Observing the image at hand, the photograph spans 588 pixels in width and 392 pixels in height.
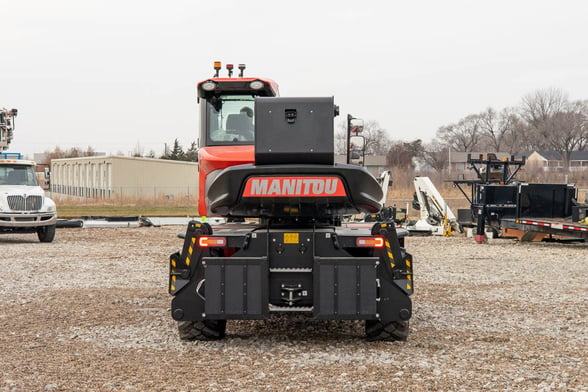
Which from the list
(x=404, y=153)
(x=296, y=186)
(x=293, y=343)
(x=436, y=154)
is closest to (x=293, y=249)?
(x=296, y=186)

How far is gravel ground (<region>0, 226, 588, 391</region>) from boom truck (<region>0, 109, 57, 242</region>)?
6.26m

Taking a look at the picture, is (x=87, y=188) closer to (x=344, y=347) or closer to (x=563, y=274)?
(x=563, y=274)

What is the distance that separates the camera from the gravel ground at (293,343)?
6.06 m

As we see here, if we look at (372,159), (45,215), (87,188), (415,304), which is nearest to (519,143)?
(372,159)

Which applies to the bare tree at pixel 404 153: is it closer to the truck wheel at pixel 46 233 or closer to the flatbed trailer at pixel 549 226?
the flatbed trailer at pixel 549 226

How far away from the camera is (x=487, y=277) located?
12.9m

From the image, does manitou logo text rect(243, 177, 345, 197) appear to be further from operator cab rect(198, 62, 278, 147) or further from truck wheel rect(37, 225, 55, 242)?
truck wheel rect(37, 225, 55, 242)

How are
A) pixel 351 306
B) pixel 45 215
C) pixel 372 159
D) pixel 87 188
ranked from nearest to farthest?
1. pixel 351 306
2. pixel 45 215
3. pixel 87 188
4. pixel 372 159

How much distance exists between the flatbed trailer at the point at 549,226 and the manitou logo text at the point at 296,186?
1193 centimetres

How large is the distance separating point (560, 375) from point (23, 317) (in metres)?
6.10

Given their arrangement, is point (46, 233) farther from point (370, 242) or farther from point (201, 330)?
point (370, 242)

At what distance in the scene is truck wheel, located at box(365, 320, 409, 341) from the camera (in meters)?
7.38

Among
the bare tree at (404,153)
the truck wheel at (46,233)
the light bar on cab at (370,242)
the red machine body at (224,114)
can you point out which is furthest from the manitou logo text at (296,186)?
the bare tree at (404,153)

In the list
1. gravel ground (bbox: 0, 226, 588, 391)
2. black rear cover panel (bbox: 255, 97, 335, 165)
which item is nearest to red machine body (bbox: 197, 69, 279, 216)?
gravel ground (bbox: 0, 226, 588, 391)
